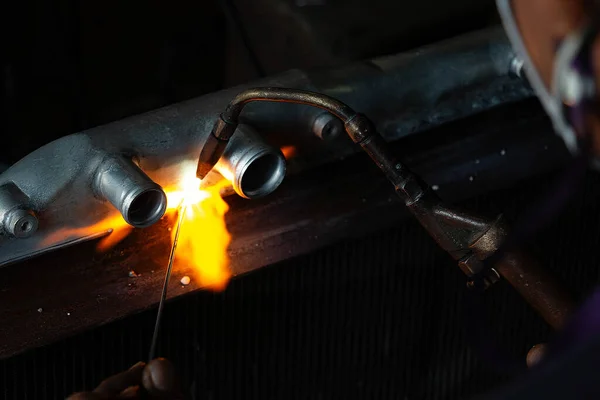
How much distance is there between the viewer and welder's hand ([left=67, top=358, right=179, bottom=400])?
1.18m

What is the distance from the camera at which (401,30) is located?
78.8 inches

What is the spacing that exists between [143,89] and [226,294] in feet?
3.84

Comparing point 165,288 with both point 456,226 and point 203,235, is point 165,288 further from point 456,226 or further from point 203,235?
point 456,226

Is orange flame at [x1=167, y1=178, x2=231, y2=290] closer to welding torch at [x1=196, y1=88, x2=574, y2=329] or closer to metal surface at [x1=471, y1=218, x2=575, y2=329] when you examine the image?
welding torch at [x1=196, y1=88, x2=574, y2=329]

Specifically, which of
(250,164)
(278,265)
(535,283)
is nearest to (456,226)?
(535,283)

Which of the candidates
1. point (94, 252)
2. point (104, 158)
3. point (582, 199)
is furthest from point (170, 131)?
point (582, 199)

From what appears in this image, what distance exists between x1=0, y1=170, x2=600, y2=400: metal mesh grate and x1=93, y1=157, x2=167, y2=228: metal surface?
0.21m

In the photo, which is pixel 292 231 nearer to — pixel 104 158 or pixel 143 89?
pixel 104 158

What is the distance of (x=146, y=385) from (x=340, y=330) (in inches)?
24.1

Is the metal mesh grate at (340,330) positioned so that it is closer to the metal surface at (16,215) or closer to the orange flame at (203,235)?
the orange flame at (203,235)

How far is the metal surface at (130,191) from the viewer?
130cm

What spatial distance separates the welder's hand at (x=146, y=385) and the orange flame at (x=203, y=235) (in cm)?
30

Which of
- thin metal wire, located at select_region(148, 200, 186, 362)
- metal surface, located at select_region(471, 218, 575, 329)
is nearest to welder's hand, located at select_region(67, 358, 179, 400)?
thin metal wire, located at select_region(148, 200, 186, 362)

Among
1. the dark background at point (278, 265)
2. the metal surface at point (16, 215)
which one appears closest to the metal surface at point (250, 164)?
the dark background at point (278, 265)
